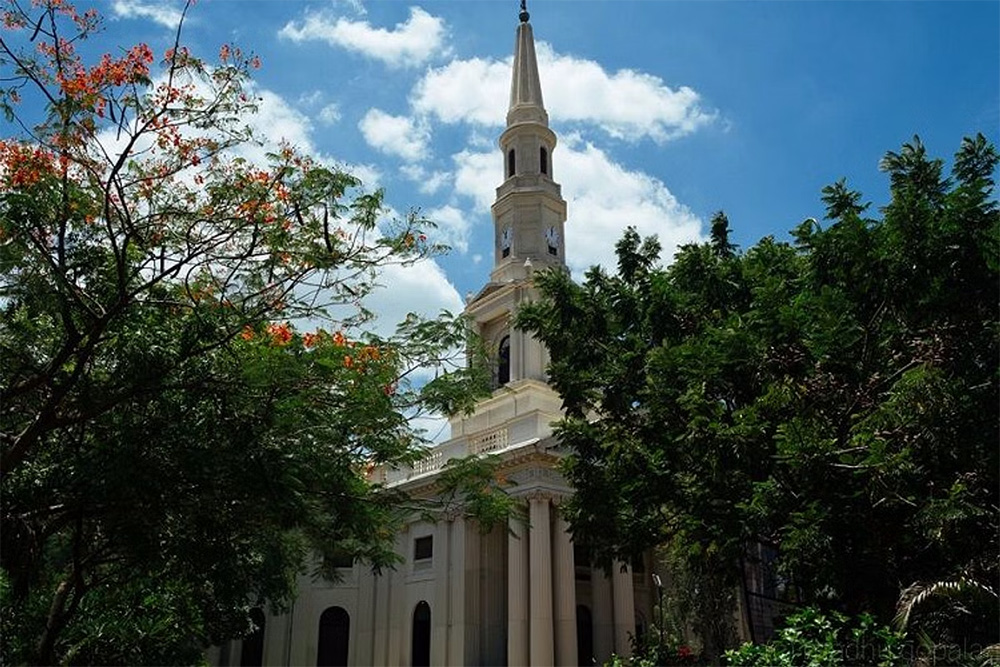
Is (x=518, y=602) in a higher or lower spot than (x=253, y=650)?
higher

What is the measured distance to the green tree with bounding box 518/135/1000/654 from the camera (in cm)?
1116

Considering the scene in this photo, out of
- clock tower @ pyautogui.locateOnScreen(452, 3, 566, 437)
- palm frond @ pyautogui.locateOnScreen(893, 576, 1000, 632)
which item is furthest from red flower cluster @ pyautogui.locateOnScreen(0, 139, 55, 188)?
clock tower @ pyautogui.locateOnScreen(452, 3, 566, 437)

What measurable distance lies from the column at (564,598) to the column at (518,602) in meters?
0.95

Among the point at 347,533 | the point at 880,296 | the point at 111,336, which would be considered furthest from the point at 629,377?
the point at 111,336

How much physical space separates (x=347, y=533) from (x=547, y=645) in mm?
14767

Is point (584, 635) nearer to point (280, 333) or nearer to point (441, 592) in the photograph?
point (441, 592)

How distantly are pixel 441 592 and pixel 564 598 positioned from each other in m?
4.56

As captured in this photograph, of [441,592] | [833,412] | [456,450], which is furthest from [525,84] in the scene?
[833,412]

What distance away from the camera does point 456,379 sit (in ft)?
39.7

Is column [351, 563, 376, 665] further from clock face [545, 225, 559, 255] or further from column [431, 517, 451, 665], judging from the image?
clock face [545, 225, 559, 255]

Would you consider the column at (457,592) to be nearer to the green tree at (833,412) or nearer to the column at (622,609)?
the column at (622,609)

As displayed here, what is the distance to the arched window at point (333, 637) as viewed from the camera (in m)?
32.7

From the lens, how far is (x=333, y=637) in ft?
109

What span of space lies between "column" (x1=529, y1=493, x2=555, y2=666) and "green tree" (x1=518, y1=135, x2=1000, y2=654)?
10.2m
